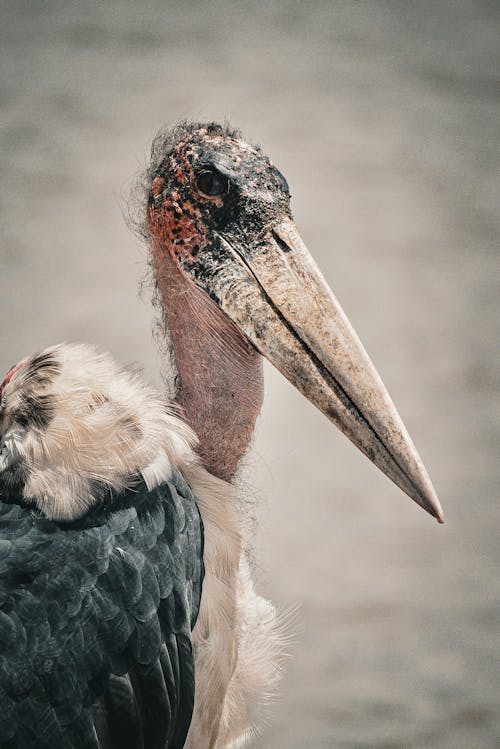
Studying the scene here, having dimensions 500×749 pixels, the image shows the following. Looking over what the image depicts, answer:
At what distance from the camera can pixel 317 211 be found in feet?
12.2

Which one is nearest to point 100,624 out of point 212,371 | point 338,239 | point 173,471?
point 173,471

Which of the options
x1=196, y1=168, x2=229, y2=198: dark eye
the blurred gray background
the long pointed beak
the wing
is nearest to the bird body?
the wing

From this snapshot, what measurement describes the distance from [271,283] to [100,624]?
537 mm

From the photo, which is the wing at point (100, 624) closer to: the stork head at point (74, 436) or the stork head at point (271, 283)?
the stork head at point (74, 436)

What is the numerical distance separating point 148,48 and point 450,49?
1.33m

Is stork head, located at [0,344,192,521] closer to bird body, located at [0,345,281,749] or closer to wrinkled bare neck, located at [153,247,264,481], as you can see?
bird body, located at [0,345,281,749]

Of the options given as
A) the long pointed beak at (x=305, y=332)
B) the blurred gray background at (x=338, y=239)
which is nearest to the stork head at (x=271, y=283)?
the long pointed beak at (x=305, y=332)

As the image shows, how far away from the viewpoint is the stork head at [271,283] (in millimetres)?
1302

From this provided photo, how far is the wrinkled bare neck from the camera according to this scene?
1401 millimetres

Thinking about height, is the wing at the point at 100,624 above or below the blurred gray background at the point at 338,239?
below

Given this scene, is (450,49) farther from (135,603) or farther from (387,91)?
(135,603)

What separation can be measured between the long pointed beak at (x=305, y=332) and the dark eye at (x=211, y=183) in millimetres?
66

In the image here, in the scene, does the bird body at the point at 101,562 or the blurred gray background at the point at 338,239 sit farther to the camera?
the blurred gray background at the point at 338,239

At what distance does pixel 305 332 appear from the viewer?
1.32m
